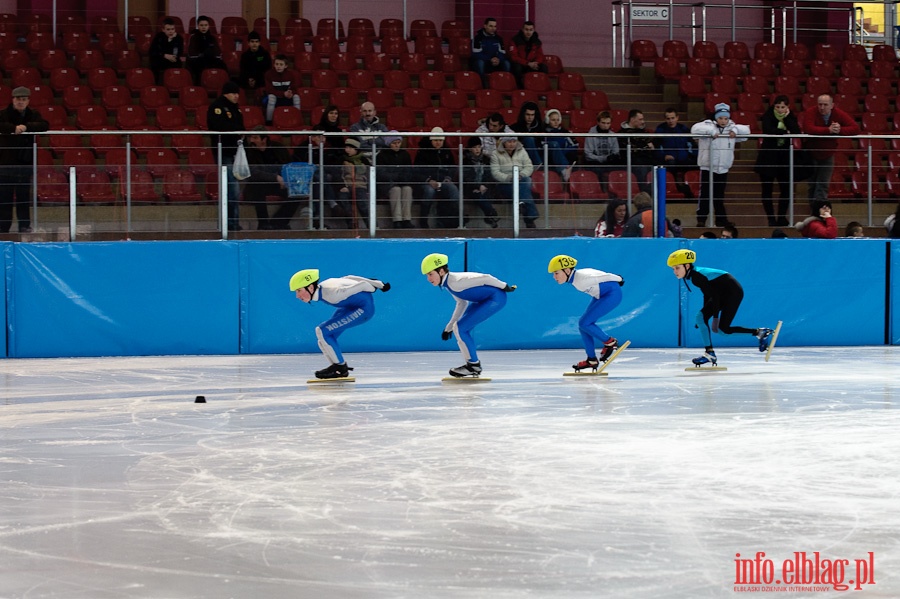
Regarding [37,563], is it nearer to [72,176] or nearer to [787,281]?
[72,176]

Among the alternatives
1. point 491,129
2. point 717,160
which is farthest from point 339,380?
point 717,160

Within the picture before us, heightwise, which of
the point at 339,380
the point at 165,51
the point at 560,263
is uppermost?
the point at 165,51

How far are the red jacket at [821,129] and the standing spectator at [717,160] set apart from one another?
0.99 meters

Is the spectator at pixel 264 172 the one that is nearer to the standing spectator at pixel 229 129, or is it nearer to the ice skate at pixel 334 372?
the standing spectator at pixel 229 129

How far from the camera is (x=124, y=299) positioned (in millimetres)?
15227

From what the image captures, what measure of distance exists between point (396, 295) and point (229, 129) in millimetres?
3066

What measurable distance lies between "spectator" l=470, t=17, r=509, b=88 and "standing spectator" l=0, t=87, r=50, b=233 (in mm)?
7306

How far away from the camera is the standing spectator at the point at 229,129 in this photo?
14664 millimetres

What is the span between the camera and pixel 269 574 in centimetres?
471

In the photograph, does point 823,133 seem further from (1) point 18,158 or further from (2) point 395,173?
(1) point 18,158

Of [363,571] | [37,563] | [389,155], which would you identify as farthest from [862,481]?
[389,155]

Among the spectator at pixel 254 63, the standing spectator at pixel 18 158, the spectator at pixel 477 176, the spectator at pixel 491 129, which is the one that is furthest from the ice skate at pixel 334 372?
the spectator at pixel 254 63

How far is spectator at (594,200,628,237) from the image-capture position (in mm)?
15547

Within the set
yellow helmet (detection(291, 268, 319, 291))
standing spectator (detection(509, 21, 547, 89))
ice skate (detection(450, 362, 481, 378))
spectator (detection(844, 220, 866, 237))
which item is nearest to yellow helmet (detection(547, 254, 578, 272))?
ice skate (detection(450, 362, 481, 378))
